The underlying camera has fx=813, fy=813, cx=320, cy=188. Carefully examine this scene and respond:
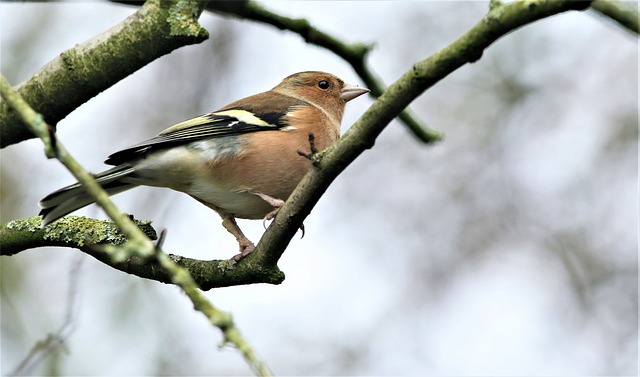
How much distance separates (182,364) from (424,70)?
709 cm

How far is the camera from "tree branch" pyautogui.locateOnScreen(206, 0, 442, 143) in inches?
200

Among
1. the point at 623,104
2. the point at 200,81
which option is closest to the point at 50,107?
the point at 200,81

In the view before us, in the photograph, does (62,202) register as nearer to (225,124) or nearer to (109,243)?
(109,243)

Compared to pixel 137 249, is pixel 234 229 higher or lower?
higher

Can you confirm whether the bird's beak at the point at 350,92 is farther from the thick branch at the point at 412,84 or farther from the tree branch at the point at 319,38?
the thick branch at the point at 412,84

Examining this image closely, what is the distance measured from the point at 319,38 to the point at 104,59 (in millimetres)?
1377

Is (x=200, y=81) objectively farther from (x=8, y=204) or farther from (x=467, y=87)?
(x=467, y=87)

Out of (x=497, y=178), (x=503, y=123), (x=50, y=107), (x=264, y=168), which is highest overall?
(x=503, y=123)

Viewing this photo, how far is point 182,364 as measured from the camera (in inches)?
384

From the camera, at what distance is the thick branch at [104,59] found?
187 inches

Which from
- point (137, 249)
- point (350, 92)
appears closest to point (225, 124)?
point (350, 92)

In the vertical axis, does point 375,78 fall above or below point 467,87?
below

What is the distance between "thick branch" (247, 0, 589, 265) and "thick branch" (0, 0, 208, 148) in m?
1.32

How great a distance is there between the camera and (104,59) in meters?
4.82
